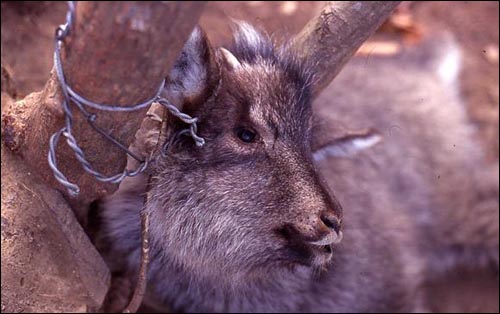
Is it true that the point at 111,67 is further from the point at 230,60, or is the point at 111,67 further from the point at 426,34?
the point at 426,34

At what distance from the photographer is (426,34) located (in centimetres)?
411

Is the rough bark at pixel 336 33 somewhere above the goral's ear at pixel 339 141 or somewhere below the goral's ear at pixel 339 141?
above

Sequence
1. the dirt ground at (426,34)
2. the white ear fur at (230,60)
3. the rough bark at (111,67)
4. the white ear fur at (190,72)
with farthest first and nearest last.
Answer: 1. the dirt ground at (426,34)
2. the white ear fur at (230,60)
3. the white ear fur at (190,72)
4. the rough bark at (111,67)

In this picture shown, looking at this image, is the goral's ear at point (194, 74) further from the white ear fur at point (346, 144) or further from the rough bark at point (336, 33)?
the white ear fur at point (346, 144)

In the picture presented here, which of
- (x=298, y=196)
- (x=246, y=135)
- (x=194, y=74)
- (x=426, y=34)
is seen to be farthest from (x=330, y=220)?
(x=426, y=34)

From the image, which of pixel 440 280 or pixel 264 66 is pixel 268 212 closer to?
pixel 264 66

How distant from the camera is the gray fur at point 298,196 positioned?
74.8 inches

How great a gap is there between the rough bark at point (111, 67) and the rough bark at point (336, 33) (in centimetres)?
71

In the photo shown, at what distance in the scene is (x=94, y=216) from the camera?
2.34 metres

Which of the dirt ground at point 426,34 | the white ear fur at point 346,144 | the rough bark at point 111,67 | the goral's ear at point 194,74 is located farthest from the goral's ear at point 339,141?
the rough bark at point 111,67

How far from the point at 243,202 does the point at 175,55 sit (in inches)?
24.5

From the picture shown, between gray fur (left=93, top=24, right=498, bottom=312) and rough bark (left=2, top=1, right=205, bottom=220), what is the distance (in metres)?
0.26

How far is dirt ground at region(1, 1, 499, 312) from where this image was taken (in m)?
3.14

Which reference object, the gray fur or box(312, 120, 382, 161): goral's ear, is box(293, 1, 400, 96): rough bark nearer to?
the gray fur
